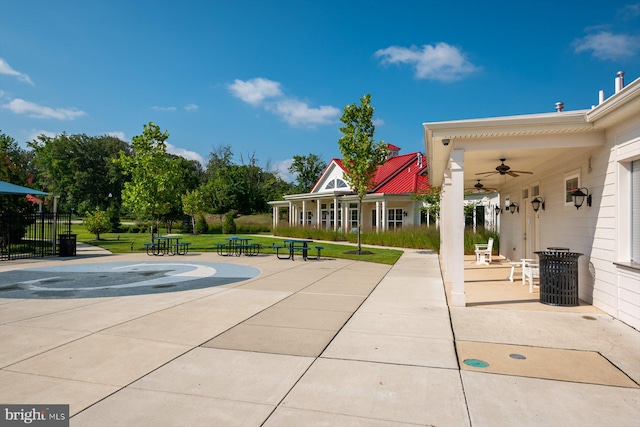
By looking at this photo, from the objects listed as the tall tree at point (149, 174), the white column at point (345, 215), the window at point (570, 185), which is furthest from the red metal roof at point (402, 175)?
the window at point (570, 185)

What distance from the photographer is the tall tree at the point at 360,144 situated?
18281 millimetres

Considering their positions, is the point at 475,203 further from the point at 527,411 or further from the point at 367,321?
the point at 527,411

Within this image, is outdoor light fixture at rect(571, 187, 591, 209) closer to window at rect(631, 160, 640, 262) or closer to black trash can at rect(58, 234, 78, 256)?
window at rect(631, 160, 640, 262)

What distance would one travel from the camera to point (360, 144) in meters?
18.3

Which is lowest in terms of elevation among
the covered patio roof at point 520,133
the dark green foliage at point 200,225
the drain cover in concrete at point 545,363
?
the drain cover in concrete at point 545,363

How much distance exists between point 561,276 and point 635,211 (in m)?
1.78

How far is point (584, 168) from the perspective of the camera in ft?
26.6

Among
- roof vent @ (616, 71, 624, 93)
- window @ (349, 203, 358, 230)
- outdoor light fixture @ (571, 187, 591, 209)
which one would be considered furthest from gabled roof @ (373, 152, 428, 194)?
roof vent @ (616, 71, 624, 93)

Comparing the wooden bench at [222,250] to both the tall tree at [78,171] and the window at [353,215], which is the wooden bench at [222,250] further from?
the tall tree at [78,171]

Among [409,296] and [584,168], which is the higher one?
[584,168]

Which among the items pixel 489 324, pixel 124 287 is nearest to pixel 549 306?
pixel 489 324

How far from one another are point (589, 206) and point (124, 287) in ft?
34.1

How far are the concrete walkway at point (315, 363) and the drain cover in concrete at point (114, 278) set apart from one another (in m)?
1.09

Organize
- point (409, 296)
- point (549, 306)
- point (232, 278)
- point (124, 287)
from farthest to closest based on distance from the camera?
point (232, 278)
point (124, 287)
point (409, 296)
point (549, 306)
